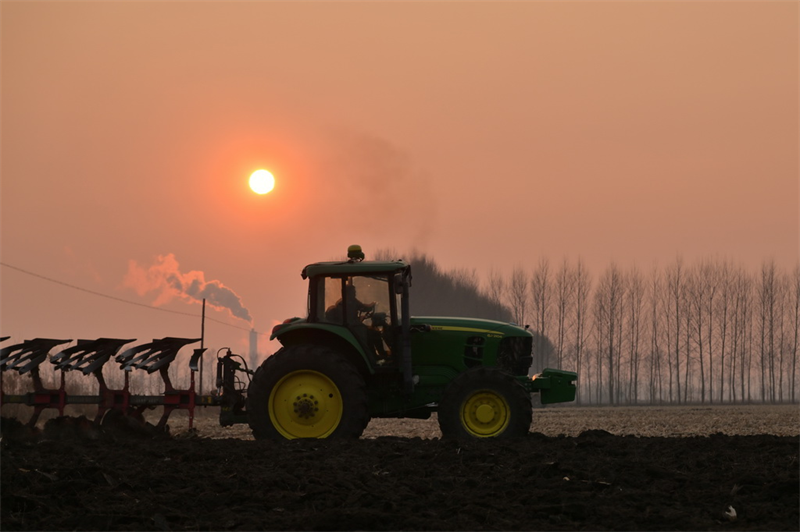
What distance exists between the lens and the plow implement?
557 inches

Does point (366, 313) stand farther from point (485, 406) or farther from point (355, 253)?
point (485, 406)

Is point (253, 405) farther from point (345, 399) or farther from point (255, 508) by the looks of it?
point (255, 508)

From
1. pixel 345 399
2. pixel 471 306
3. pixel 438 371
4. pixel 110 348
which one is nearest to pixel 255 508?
pixel 345 399

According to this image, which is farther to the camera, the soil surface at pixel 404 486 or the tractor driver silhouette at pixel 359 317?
the tractor driver silhouette at pixel 359 317

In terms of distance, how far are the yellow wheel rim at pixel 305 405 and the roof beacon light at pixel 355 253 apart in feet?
5.94

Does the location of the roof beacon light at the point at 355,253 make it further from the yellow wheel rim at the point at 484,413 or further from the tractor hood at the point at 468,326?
the yellow wheel rim at the point at 484,413

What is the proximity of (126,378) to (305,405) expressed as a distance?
3685mm

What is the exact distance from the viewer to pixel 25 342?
15375 mm

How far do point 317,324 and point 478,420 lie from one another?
2565mm

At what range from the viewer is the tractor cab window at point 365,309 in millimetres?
13227

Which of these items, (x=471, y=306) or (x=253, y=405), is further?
(x=471, y=306)

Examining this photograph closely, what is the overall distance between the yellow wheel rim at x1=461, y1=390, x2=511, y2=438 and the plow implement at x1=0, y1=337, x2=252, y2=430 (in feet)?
10.9

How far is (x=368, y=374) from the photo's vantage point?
1339cm

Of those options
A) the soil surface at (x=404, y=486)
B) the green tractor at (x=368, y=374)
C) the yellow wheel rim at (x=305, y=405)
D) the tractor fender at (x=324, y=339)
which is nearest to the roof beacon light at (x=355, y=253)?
the green tractor at (x=368, y=374)
